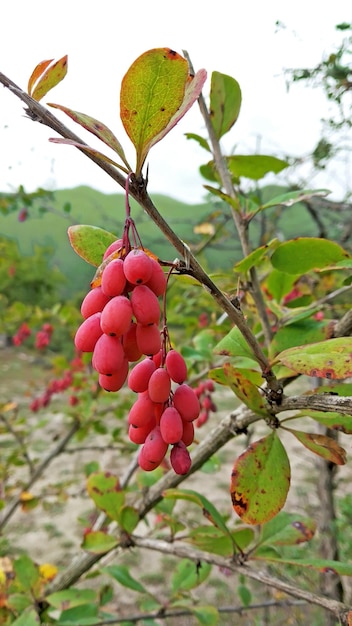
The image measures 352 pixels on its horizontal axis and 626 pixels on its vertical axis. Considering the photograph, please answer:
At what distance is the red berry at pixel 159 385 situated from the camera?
40 centimetres

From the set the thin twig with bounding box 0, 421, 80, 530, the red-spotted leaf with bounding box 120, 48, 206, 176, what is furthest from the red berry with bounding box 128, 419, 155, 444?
the thin twig with bounding box 0, 421, 80, 530

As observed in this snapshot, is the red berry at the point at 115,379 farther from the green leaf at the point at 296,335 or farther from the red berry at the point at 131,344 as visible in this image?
the green leaf at the point at 296,335

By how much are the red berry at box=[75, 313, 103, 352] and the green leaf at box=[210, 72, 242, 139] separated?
0.38m

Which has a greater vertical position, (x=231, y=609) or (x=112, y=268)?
(x=112, y=268)

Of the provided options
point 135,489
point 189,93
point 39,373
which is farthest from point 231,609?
point 39,373

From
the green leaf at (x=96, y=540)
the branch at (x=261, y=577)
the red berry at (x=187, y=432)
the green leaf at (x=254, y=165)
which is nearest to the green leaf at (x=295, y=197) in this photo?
the green leaf at (x=254, y=165)

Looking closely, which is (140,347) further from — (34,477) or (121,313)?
(34,477)

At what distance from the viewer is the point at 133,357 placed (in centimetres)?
40

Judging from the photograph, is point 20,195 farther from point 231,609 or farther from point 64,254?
point 64,254

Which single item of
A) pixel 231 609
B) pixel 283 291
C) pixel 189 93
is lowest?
pixel 231 609

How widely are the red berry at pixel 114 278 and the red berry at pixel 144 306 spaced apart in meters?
0.01

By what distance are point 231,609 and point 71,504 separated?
2336 millimetres

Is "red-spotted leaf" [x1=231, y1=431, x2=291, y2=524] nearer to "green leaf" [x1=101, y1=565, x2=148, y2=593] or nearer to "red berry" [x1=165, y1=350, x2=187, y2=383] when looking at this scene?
"red berry" [x1=165, y1=350, x2=187, y2=383]

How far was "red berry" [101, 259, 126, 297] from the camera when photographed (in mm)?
351
